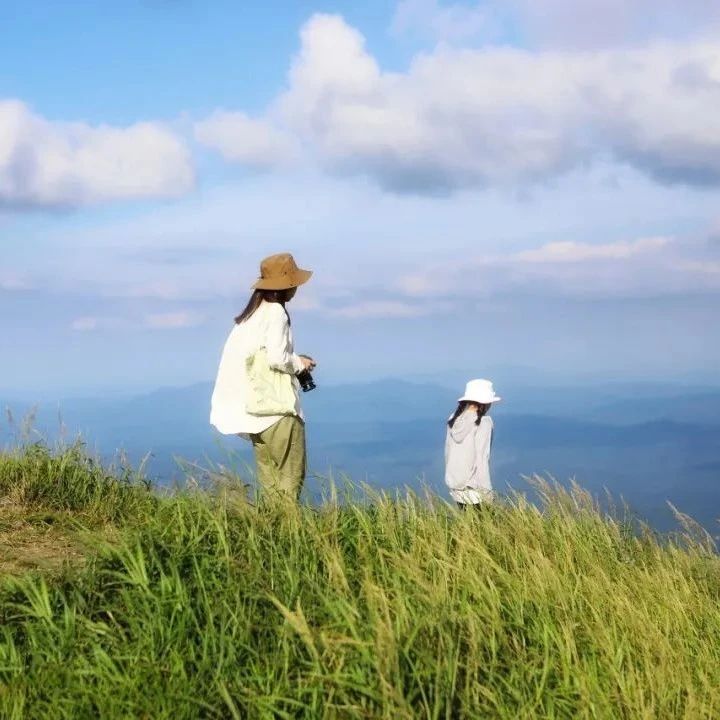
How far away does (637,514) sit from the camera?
8.11 metres

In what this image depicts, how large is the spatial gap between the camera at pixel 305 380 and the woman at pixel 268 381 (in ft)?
0.36

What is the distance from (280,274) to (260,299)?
0.28 metres

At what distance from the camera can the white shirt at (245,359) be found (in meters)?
7.76

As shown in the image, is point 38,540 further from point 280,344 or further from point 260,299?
point 260,299

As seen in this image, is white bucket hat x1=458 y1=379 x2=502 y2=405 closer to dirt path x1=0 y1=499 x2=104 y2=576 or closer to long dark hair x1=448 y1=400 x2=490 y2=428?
long dark hair x1=448 y1=400 x2=490 y2=428

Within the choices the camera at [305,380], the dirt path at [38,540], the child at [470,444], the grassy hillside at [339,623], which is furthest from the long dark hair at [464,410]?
the dirt path at [38,540]

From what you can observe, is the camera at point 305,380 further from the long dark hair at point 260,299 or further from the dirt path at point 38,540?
the dirt path at point 38,540

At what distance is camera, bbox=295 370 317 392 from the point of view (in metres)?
8.12

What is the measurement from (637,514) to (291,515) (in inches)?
132

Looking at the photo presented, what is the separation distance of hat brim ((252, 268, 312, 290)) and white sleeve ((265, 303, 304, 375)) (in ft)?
0.51

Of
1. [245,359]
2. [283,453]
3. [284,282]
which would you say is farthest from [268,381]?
[284,282]

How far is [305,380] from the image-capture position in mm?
8164

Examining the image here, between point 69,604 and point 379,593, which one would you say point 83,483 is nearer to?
point 69,604

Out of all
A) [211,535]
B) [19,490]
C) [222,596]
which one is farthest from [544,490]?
[19,490]
